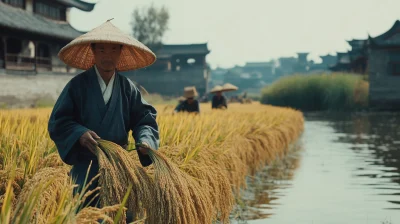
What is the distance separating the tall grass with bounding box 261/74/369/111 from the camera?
35531mm

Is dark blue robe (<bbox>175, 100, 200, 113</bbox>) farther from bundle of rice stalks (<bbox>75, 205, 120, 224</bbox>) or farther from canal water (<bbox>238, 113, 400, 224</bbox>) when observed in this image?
bundle of rice stalks (<bbox>75, 205, 120, 224</bbox>)

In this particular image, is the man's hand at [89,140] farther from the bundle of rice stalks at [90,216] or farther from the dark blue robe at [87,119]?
the bundle of rice stalks at [90,216]

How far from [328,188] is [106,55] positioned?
5.84 m

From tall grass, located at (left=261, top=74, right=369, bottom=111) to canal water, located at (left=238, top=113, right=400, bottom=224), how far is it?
66.1ft

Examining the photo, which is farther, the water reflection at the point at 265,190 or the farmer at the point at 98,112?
the water reflection at the point at 265,190

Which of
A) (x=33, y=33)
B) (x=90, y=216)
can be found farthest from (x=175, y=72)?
(x=90, y=216)

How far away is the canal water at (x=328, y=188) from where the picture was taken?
22.7ft

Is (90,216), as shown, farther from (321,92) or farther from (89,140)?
(321,92)

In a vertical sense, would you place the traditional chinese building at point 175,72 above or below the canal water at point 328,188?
above

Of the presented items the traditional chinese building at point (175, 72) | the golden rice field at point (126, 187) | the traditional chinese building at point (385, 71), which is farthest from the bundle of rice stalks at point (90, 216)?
the traditional chinese building at point (175, 72)

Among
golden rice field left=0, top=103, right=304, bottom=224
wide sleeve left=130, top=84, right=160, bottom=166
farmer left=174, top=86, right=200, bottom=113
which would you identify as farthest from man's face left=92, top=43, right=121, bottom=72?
farmer left=174, top=86, right=200, bottom=113

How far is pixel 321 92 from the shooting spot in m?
36.4

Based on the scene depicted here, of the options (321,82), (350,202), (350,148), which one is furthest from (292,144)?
(321,82)

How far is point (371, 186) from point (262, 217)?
2.97m
